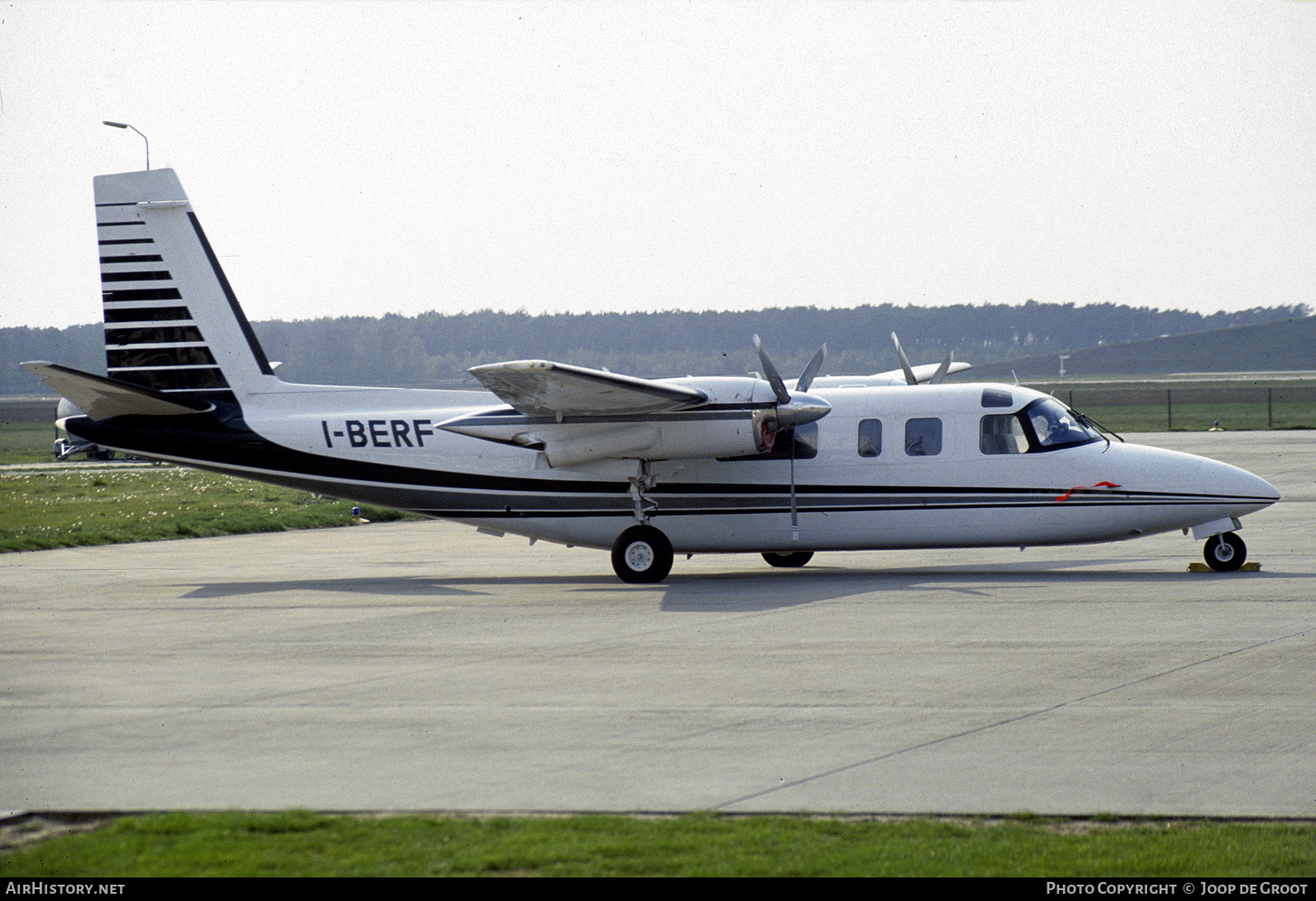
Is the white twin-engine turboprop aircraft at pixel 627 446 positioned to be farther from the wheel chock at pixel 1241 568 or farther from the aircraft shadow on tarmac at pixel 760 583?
the aircraft shadow on tarmac at pixel 760 583

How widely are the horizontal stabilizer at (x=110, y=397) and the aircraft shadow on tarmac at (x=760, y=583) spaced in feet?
8.88

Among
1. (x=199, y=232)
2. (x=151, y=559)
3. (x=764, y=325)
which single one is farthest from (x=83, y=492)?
(x=764, y=325)

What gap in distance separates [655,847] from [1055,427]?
1310 cm

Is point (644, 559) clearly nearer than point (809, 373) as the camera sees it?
Yes

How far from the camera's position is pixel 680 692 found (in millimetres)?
9672

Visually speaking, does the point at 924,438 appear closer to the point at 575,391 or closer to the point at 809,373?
the point at 809,373

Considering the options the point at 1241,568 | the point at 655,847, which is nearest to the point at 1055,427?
the point at 1241,568

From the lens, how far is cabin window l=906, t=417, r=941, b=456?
17.7m

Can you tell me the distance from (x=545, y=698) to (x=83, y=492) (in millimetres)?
30105

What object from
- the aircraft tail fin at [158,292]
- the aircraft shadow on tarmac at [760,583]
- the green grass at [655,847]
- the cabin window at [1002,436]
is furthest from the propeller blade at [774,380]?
the green grass at [655,847]

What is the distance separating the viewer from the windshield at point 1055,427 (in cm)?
1748

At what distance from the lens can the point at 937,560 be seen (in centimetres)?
1939

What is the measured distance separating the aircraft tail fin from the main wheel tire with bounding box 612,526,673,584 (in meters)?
6.47
